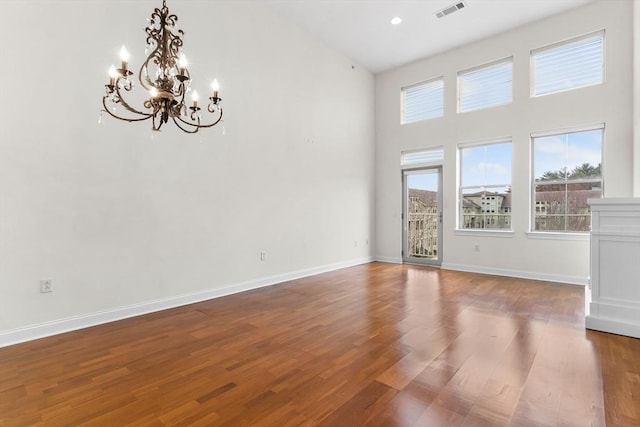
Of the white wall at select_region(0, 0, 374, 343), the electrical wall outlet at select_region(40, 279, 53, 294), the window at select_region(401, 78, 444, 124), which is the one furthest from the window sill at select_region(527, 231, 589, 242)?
the electrical wall outlet at select_region(40, 279, 53, 294)

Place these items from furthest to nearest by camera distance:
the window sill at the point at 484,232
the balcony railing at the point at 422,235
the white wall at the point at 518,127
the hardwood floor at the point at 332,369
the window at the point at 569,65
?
the balcony railing at the point at 422,235 → the window sill at the point at 484,232 → the window at the point at 569,65 → the white wall at the point at 518,127 → the hardwood floor at the point at 332,369

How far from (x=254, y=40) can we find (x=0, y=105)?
3294 mm

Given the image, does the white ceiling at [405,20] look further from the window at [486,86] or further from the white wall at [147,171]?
the window at [486,86]

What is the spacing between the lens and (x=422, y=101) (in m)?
6.95

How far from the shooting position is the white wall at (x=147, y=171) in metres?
2.92

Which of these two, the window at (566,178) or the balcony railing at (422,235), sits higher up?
the window at (566,178)

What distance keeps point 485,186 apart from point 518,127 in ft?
3.92

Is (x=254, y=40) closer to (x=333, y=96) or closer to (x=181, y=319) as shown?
(x=333, y=96)

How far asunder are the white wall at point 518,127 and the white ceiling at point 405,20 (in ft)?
1.11

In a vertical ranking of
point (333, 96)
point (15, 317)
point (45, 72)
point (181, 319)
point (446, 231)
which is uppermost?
point (333, 96)

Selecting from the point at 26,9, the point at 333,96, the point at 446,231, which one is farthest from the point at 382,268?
the point at 26,9

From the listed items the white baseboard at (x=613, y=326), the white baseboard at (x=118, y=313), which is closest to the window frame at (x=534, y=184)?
the white baseboard at (x=613, y=326)

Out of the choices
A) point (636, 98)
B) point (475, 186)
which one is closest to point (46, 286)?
point (475, 186)

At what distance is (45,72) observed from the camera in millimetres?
3010
